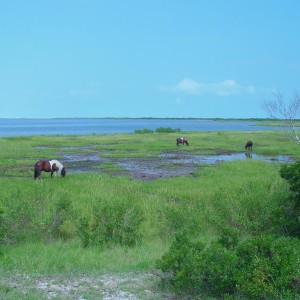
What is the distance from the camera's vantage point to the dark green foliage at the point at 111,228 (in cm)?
1019

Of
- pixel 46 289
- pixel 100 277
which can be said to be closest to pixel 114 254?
pixel 100 277

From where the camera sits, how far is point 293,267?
6.19 meters

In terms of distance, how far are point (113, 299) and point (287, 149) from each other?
3443 centimetres

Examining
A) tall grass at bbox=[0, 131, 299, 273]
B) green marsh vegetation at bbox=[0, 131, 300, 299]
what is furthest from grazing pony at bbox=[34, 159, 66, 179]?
green marsh vegetation at bbox=[0, 131, 300, 299]

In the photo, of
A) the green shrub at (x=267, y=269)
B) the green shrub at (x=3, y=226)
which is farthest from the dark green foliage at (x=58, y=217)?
the green shrub at (x=267, y=269)

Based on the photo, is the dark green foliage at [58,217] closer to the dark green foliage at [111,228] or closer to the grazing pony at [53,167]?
the dark green foliage at [111,228]

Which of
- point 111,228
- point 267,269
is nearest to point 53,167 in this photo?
point 111,228

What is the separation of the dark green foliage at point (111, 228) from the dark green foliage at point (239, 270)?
3.60 metres

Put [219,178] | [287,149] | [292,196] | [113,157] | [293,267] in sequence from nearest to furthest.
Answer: [293,267] < [292,196] < [219,178] < [113,157] < [287,149]

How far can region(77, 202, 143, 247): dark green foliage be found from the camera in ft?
33.4

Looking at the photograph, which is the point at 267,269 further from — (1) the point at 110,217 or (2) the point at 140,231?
(2) the point at 140,231

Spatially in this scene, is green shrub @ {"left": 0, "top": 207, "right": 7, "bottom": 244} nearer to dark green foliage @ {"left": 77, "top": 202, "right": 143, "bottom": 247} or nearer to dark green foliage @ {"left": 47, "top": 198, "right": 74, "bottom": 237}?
dark green foliage @ {"left": 47, "top": 198, "right": 74, "bottom": 237}

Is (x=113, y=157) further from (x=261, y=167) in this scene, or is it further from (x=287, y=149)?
(x=287, y=149)

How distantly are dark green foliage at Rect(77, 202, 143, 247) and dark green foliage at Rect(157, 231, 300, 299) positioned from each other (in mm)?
3597
